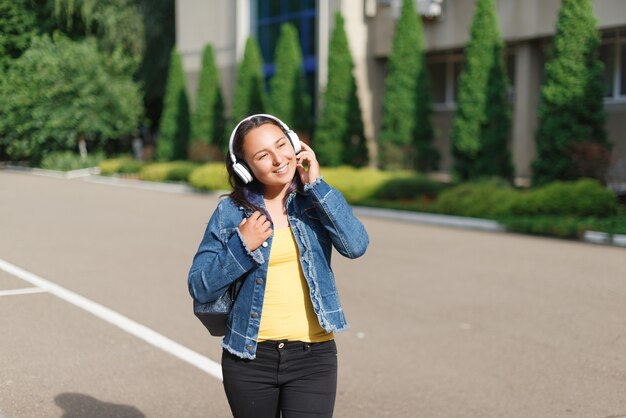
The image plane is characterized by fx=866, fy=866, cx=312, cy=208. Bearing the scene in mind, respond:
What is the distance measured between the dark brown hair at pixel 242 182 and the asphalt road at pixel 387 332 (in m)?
2.50

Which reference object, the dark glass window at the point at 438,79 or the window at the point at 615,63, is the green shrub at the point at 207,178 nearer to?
the dark glass window at the point at 438,79

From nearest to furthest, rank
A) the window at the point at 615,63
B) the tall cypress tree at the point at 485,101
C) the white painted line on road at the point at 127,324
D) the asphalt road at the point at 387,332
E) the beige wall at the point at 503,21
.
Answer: the asphalt road at the point at 387,332 < the white painted line on road at the point at 127,324 < the tall cypress tree at the point at 485,101 < the beige wall at the point at 503,21 < the window at the point at 615,63

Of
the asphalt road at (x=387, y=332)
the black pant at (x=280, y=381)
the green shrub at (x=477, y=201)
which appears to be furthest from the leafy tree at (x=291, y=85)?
the black pant at (x=280, y=381)

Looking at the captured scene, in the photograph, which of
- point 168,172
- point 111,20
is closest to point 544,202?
point 168,172

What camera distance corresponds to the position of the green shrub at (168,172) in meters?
30.3

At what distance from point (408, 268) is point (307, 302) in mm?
8213

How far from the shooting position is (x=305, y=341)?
319 cm

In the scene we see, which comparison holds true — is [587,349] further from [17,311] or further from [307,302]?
[17,311]

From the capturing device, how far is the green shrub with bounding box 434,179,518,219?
17344 mm

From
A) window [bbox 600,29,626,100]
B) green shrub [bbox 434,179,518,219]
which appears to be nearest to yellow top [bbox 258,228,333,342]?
green shrub [bbox 434,179,518,219]

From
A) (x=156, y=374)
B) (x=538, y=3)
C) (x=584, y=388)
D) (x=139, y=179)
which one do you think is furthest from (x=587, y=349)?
(x=139, y=179)

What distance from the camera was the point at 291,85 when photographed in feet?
98.8

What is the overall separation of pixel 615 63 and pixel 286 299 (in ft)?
78.5

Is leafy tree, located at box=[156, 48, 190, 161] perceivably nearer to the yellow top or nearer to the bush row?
the bush row
